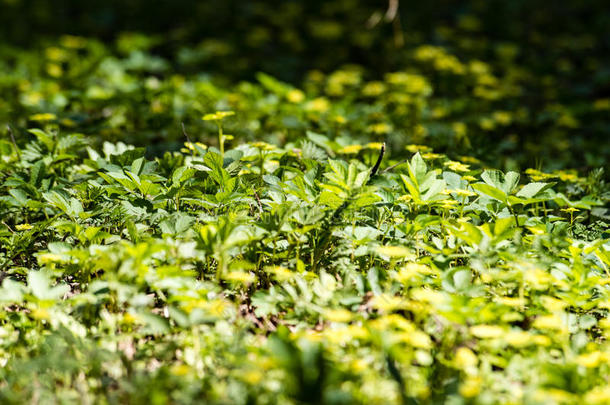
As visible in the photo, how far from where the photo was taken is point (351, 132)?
11.8ft

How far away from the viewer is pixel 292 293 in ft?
5.53

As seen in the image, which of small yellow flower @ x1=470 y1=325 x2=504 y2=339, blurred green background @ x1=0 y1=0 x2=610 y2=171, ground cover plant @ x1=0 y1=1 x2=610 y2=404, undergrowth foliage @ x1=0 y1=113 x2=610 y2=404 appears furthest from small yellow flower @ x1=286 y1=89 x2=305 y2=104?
small yellow flower @ x1=470 y1=325 x2=504 y2=339

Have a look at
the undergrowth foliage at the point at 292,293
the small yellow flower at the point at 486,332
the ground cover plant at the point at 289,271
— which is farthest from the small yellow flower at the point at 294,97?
the small yellow flower at the point at 486,332

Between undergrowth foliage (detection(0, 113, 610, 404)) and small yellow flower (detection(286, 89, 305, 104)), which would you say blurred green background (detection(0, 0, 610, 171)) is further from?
undergrowth foliage (detection(0, 113, 610, 404))

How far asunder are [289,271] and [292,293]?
85mm

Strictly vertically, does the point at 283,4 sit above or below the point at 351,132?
above

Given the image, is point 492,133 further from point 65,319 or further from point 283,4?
point 283,4

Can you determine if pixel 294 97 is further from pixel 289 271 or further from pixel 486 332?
pixel 486 332

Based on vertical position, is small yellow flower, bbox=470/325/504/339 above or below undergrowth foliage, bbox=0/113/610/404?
above

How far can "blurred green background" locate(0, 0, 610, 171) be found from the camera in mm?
3570

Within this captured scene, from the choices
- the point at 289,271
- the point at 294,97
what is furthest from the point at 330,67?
the point at 289,271

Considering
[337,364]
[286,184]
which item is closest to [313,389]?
[337,364]

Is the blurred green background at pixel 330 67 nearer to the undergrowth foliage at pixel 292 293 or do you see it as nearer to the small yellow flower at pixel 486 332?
the undergrowth foliage at pixel 292 293

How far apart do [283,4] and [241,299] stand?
5939 millimetres
